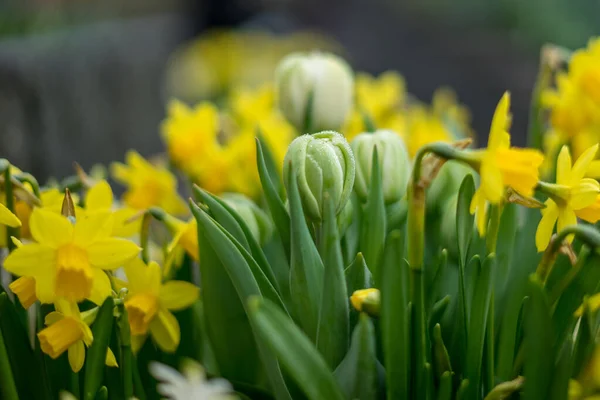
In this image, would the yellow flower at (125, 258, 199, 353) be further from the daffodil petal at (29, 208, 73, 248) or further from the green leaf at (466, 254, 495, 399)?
the green leaf at (466, 254, 495, 399)

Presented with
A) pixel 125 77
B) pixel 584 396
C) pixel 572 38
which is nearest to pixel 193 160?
pixel 584 396

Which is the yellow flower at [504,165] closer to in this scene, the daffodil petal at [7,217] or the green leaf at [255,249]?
the green leaf at [255,249]

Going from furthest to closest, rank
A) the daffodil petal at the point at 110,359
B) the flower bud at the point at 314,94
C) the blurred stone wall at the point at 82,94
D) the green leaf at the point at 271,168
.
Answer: the blurred stone wall at the point at 82,94 < the flower bud at the point at 314,94 < the green leaf at the point at 271,168 < the daffodil petal at the point at 110,359

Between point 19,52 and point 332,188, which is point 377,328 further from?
point 19,52

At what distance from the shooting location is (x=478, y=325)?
0.43m

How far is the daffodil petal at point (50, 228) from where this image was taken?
0.43 m

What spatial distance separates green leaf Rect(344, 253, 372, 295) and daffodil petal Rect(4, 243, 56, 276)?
0.61 feet

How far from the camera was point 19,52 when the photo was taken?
1.79 meters

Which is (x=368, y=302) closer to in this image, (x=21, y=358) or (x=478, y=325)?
(x=478, y=325)

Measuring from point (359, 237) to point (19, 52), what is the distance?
151 cm

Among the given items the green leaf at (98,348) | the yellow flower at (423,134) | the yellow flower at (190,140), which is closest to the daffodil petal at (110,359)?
the green leaf at (98,348)

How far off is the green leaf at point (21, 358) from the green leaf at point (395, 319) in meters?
0.24

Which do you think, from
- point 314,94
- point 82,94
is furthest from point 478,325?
point 82,94

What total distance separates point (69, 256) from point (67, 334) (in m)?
0.05
